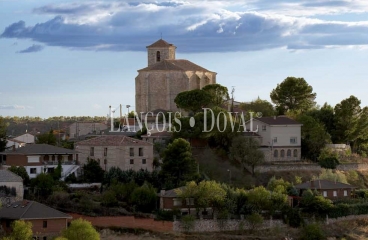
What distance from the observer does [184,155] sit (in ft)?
198

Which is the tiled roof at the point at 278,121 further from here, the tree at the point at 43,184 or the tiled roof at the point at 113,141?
the tree at the point at 43,184

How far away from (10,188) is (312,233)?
17.1 metres

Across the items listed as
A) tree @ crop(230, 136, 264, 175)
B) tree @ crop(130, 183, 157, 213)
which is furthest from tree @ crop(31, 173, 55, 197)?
tree @ crop(230, 136, 264, 175)

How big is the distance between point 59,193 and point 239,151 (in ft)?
44.5

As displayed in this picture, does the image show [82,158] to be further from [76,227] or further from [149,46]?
[149,46]

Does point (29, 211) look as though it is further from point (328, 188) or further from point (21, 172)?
point (328, 188)

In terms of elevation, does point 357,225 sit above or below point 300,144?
below

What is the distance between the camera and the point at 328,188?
6247cm

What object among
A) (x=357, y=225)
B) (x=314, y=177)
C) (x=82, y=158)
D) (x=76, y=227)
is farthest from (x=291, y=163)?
(x=76, y=227)

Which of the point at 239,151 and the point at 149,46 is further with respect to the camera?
the point at 149,46

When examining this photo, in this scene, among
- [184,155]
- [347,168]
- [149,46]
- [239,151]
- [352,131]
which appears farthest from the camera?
[149,46]

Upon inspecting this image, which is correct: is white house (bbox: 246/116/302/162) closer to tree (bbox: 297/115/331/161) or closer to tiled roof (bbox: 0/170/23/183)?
tree (bbox: 297/115/331/161)

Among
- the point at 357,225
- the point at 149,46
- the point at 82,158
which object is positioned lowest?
the point at 357,225

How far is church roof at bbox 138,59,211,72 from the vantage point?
83.0 meters
